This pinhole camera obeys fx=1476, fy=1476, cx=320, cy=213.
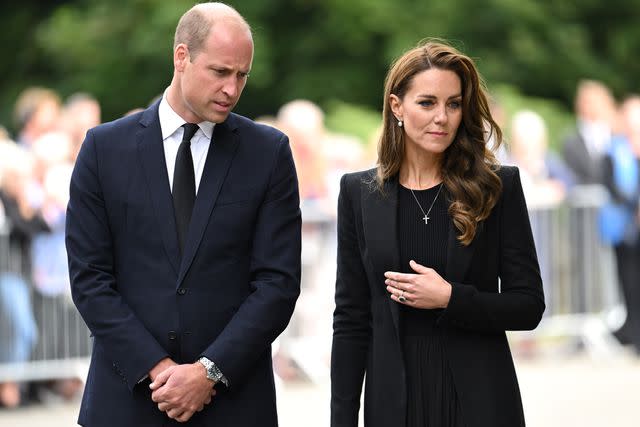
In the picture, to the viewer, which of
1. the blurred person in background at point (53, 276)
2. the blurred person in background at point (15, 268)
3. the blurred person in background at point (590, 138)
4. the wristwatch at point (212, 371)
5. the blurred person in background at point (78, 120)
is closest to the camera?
the wristwatch at point (212, 371)

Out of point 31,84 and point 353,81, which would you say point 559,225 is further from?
point 31,84

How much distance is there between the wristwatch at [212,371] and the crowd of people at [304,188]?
15.9 ft

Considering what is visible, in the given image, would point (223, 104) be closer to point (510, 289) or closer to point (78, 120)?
point (510, 289)

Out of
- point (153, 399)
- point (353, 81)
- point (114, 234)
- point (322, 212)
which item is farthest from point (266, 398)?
point (353, 81)

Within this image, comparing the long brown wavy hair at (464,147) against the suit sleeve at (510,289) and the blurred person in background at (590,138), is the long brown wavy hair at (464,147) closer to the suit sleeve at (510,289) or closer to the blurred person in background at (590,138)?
the suit sleeve at (510,289)

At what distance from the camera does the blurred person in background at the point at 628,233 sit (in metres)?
12.8

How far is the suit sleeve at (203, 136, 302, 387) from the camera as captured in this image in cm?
471

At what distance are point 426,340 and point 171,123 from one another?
1.11 metres

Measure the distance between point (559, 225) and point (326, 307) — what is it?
2.32 metres

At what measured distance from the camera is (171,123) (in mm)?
4910

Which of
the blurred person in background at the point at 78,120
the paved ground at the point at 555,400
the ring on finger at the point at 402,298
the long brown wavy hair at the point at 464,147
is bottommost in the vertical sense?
the paved ground at the point at 555,400

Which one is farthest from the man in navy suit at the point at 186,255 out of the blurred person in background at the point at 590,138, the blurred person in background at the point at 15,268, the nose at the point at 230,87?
the blurred person in background at the point at 590,138

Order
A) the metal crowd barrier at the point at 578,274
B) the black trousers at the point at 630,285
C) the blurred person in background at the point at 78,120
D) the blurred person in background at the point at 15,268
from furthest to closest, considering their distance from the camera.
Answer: the black trousers at the point at 630,285 < the metal crowd barrier at the point at 578,274 < the blurred person in background at the point at 78,120 < the blurred person in background at the point at 15,268

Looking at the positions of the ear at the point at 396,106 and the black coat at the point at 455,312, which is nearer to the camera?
the black coat at the point at 455,312
